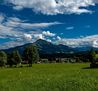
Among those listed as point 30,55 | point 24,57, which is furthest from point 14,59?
point 30,55

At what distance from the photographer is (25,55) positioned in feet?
547

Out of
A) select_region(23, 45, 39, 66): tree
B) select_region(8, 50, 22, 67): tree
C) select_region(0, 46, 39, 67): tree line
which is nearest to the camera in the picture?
select_region(23, 45, 39, 66): tree

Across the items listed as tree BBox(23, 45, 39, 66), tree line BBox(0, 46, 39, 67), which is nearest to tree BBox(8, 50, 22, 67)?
tree line BBox(0, 46, 39, 67)

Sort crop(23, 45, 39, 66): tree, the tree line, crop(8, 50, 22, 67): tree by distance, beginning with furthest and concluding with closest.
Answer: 1. crop(8, 50, 22, 67): tree
2. the tree line
3. crop(23, 45, 39, 66): tree

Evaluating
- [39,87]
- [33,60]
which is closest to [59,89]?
[39,87]

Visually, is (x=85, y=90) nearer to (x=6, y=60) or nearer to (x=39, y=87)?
(x=39, y=87)

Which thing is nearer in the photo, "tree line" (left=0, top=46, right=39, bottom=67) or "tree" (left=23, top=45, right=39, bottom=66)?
"tree" (left=23, top=45, right=39, bottom=66)

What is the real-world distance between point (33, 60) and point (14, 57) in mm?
11714

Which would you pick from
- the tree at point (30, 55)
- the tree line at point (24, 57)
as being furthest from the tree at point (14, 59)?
the tree at point (30, 55)

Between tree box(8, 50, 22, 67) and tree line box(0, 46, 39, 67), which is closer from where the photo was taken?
tree line box(0, 46, 39, 67)

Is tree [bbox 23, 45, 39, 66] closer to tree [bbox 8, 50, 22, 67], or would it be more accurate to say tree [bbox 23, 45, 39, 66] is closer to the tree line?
the tree line

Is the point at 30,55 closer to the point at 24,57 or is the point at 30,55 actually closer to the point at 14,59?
the point at 24,57

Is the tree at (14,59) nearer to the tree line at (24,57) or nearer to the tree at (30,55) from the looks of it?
the tree line at (24,57)

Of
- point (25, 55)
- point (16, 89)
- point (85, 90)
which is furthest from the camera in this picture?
point (25, 55)
